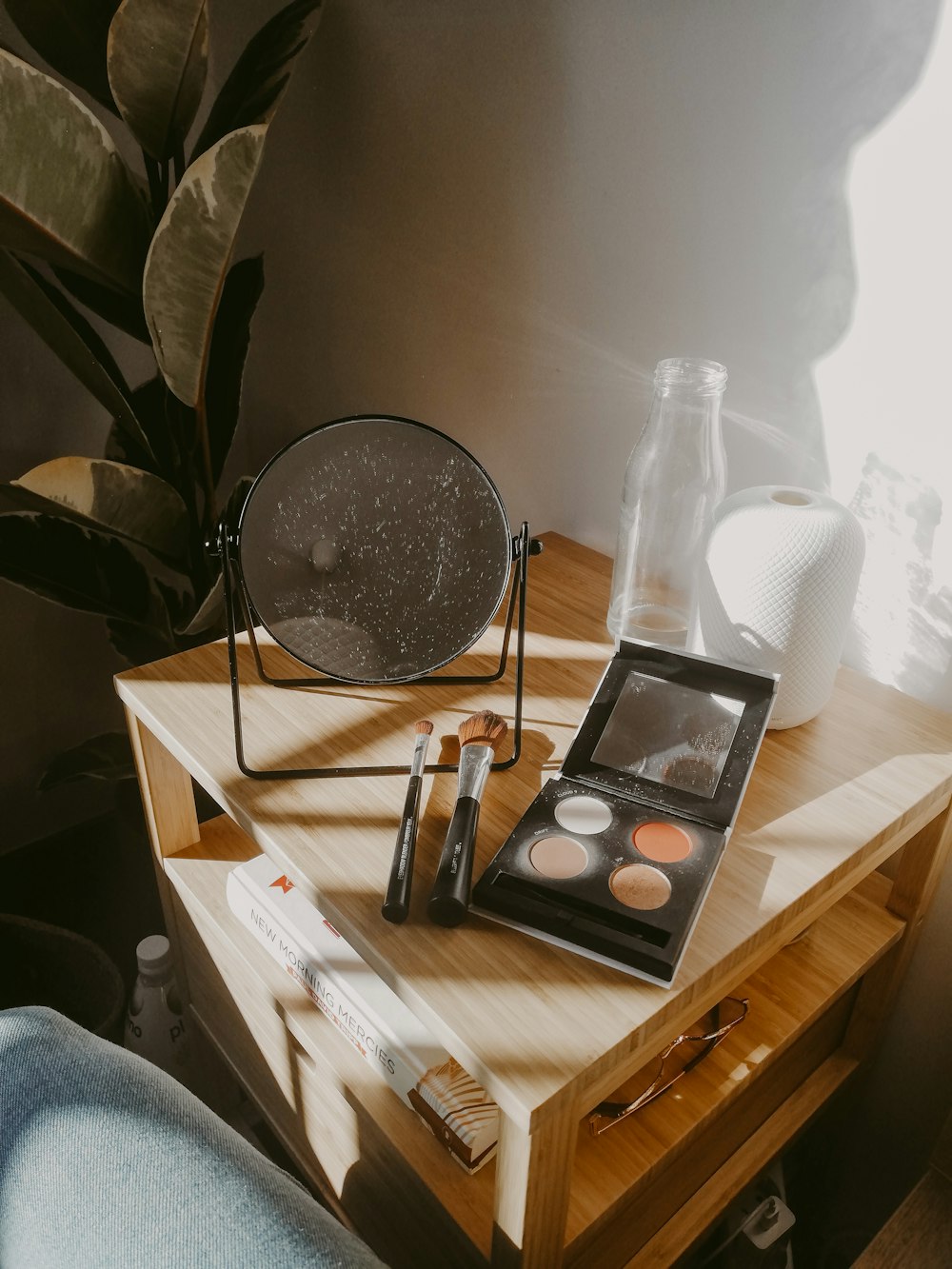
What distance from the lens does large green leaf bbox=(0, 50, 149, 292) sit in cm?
91

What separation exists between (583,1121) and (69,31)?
4.26 feet

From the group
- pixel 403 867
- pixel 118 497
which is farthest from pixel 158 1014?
pixel 403 867

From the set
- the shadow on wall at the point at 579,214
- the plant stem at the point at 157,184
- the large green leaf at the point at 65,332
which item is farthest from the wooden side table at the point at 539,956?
the plant stem at the point at 157,184

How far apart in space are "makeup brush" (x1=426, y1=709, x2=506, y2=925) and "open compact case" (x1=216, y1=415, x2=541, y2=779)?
1.2 inches

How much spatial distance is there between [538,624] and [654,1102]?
1.45 ft

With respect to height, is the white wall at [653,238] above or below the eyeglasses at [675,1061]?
above

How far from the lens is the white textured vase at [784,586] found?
72cm

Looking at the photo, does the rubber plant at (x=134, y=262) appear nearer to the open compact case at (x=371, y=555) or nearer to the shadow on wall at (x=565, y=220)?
the shadow on wall at (x=565, y=220)

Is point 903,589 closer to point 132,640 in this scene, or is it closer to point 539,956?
point 539,956

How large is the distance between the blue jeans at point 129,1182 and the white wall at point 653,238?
2.23 ft

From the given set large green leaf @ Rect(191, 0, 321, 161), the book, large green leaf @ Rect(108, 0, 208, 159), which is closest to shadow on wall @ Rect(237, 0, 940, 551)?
large green leaf @ Rect(191, 0, 321, 161)

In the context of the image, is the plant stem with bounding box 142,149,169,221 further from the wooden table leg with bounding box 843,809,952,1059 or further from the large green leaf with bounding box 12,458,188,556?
the wooden table leg with bounding box 843,809,952,1059

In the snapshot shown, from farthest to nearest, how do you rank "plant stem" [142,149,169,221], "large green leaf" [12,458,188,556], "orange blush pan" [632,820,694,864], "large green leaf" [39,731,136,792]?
"large green leaf" [39,731,136,792] < "plant stem" [142,149,169,221] < "large green leaf" [12,458,188,556] < "orange blush pan" [632,820,694,864]

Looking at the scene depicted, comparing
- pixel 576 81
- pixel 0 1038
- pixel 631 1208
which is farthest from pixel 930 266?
pixel 0 1038
